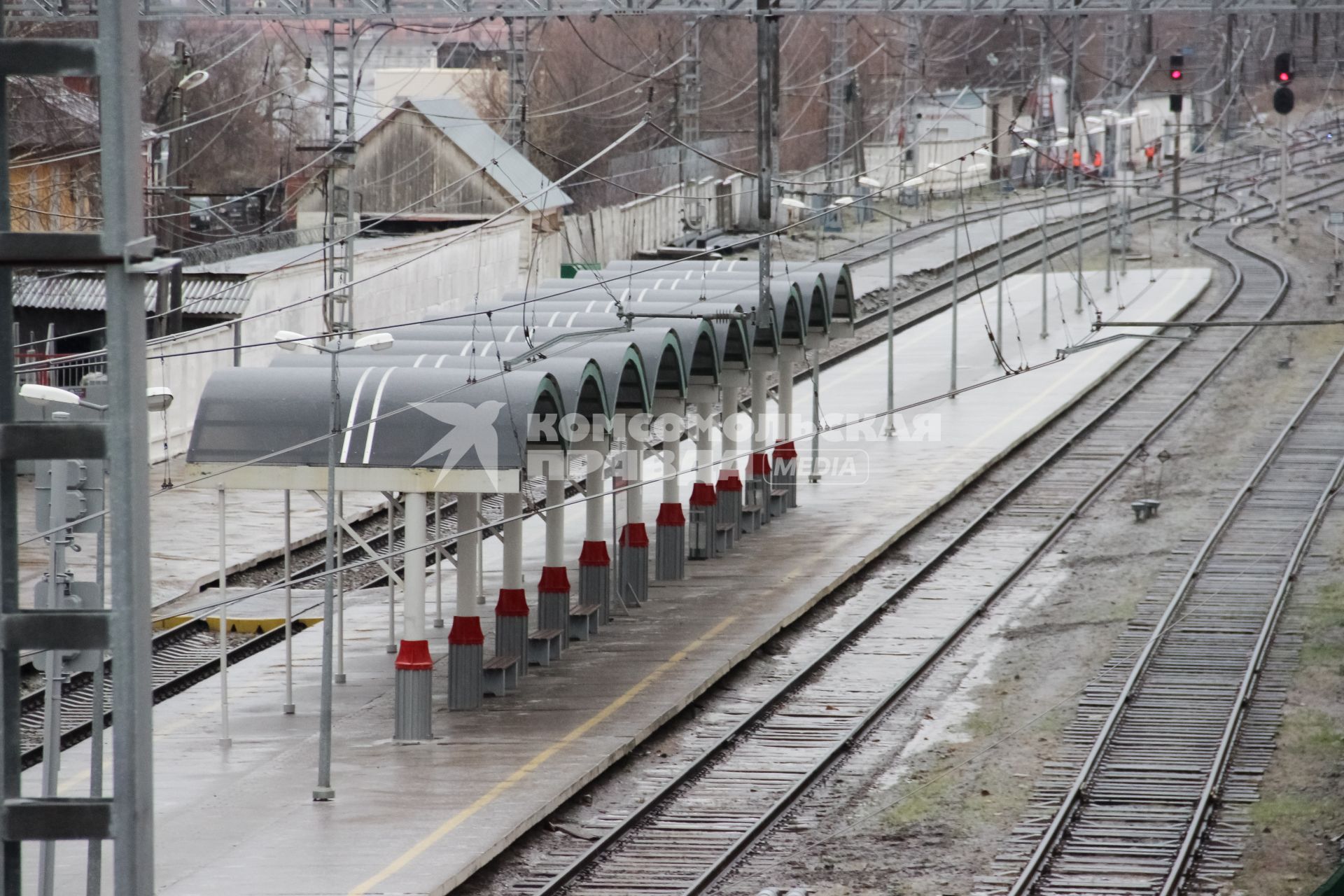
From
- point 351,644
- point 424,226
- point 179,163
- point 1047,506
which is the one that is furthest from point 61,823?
point 179,163

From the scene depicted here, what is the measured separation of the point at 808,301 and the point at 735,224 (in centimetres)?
2917

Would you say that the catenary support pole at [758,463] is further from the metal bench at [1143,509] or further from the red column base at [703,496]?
the metal bench at [1143,509]

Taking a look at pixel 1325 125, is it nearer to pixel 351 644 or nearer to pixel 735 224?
pixel 735 224

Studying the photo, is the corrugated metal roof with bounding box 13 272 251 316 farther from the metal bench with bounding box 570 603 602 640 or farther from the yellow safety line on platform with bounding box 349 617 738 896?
the yellow safety line on platform with bounding box 349 617 738 896

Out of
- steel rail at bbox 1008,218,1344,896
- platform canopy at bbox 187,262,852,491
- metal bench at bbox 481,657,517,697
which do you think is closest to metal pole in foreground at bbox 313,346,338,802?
platform canopy at bbox 187,262,852,491

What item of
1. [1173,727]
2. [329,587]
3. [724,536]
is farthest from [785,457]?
[329,587]

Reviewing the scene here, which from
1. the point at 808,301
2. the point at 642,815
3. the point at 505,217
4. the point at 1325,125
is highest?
the point at 1325,125

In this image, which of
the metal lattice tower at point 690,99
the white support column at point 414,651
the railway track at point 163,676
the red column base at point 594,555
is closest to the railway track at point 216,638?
the railway track at point 163,676

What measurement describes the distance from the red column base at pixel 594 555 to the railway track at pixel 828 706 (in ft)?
9.60

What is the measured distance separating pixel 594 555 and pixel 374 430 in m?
6.30

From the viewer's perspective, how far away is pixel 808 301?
96.5 ft

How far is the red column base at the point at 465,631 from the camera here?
64.7 ft

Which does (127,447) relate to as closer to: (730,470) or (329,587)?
(329,587)

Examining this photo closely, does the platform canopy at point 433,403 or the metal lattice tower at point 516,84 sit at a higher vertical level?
the metal lattice tower at point 516,84
